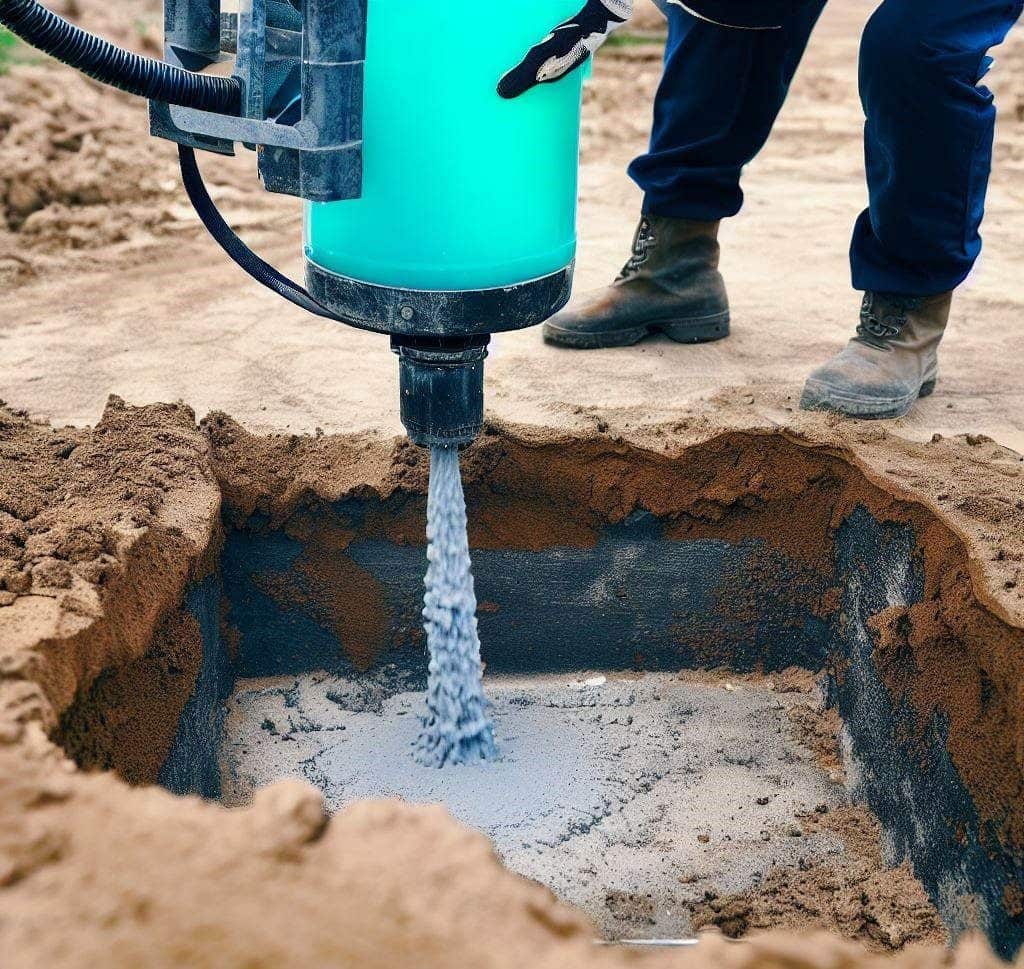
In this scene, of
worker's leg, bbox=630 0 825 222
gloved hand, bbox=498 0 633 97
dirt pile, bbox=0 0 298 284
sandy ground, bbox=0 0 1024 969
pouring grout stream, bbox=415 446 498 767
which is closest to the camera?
sandy ground, bbox=0 0 1024 969

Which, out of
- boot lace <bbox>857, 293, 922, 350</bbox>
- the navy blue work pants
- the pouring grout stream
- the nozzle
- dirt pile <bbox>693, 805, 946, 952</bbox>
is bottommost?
dirt pile <bbox>693, 805, 946, 952</bbox>

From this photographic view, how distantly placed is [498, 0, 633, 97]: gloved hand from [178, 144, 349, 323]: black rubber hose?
1.41ft

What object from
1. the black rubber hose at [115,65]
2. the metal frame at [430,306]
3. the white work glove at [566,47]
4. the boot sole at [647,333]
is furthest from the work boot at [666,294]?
the black rubber hose at [115,65]

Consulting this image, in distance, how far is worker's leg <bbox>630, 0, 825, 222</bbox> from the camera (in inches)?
122

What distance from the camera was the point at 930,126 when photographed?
269cm

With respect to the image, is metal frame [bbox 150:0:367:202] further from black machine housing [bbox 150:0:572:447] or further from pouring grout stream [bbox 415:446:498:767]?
pouring grout stream [bbox 415:446:498:767]

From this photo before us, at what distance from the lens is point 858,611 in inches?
95.7

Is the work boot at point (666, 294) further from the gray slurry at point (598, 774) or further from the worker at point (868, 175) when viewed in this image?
the gray slurry at point (598, 774)

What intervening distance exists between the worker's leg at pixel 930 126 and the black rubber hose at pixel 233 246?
4.80 ft

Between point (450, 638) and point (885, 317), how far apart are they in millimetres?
1444

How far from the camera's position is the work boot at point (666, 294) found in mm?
3383

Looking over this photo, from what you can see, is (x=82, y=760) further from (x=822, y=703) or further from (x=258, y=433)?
(x=822, y=703)

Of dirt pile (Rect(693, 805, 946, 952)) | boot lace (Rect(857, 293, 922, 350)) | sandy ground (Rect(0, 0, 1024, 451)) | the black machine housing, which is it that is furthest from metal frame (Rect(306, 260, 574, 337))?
boot lace (Rect(857, 293, 922, 350))

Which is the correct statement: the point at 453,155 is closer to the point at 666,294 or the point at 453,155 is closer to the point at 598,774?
the point at 598,774
